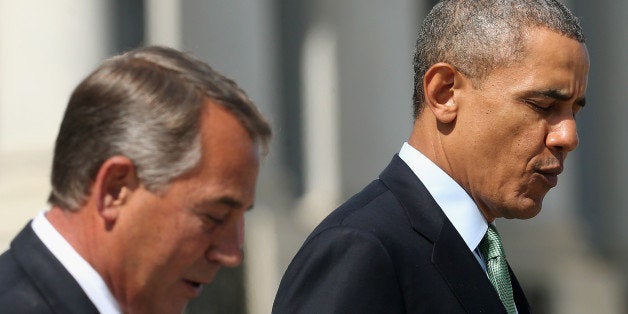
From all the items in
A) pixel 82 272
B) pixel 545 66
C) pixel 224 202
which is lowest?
pixel 82 272

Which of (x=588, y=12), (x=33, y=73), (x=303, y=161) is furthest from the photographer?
(x=588, y=12)

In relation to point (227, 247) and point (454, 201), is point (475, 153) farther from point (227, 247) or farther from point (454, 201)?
point (227, 247)

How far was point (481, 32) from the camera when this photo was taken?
3582 mm

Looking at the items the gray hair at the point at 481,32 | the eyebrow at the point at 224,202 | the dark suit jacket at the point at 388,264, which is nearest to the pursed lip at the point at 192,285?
the eyebrow at the point at 224,202

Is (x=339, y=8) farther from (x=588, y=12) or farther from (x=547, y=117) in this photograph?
(x=547, y=117)

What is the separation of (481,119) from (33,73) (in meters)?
6.67

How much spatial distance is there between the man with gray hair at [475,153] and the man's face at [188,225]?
2.05ft

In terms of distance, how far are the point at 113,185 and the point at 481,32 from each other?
1.25m

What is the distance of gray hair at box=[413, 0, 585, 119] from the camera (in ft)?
11.6

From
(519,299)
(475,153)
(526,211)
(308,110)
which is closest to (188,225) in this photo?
(475,153)

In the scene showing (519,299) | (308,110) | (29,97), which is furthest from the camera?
(308,110)

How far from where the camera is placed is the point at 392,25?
12.9m

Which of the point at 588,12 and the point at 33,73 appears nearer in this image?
the point at 33,73

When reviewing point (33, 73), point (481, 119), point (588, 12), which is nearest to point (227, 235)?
point (481, 119)
